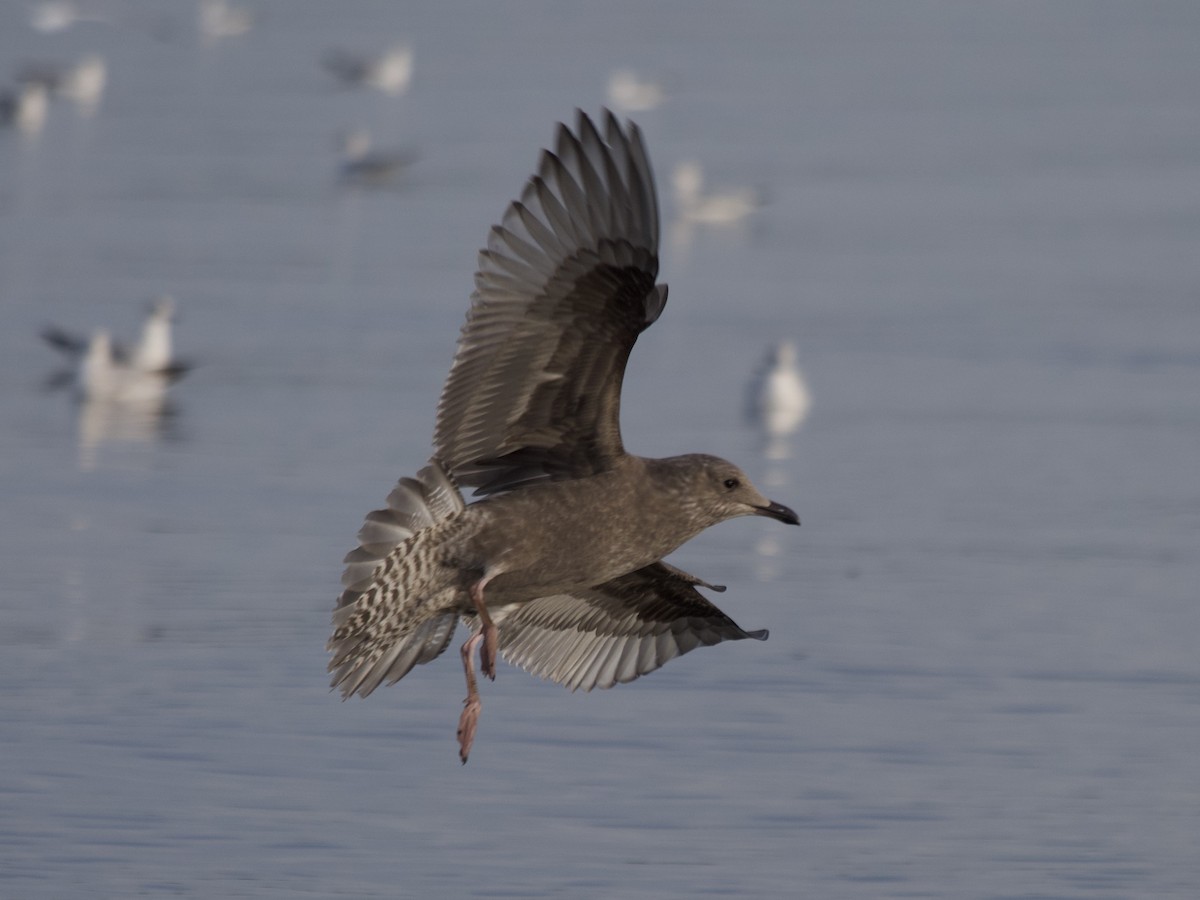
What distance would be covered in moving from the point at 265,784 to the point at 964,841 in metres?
1.98

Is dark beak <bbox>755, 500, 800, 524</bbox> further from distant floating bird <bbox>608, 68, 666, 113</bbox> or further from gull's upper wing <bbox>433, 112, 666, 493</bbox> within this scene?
distant floating bird <bbox>608, 68, 666, 113</bbox>

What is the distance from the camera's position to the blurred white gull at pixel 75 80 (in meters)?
24.1

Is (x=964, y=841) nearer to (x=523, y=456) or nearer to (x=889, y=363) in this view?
(x=523, y=456)

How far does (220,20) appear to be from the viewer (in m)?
30.5

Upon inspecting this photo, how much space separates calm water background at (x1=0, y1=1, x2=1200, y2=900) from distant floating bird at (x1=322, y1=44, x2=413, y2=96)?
3356 mm

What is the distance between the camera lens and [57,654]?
26.4ft

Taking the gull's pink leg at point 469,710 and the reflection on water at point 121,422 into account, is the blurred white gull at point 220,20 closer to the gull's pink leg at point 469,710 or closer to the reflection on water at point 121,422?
the reflection on water at point 121,422

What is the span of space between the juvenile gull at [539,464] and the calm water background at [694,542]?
0.70 meters

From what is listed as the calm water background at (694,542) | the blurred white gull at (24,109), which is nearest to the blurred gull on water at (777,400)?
the calm water background at (694,542)

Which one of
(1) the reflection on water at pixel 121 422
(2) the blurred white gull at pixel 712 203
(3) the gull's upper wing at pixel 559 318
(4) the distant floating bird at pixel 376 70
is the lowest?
(3) the gull's upper wing at pixel 559 318

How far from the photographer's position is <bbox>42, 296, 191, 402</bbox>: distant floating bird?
12.6m

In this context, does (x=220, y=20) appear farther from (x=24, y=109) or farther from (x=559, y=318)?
(x=559, y=318)

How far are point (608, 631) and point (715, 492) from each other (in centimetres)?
80

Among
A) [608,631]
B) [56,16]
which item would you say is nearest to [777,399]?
[608,631]
